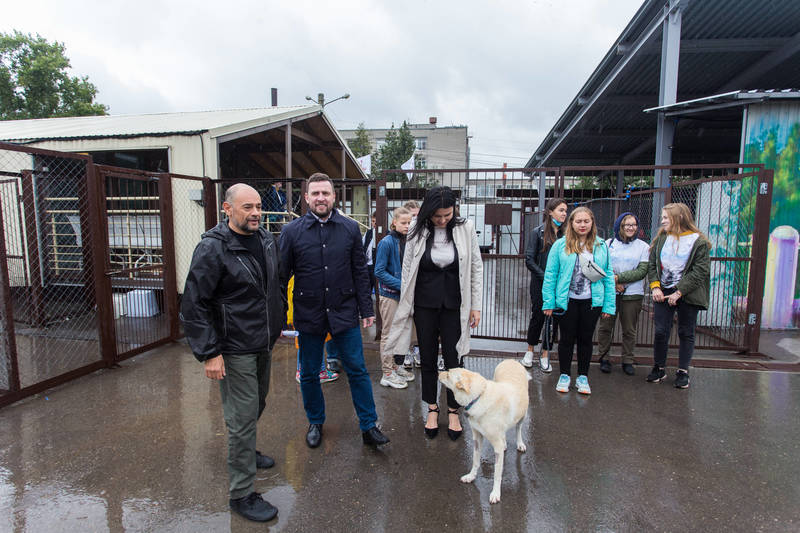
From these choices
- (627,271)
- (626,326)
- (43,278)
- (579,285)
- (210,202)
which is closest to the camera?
(579,285)

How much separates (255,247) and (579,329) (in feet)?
10.3

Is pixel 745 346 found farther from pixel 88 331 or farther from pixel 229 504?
pixel 88 331

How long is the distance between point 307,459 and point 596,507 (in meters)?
1.95

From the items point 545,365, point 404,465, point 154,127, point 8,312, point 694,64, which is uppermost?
point 694,64

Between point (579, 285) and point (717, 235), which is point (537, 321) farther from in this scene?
point (717, 235)

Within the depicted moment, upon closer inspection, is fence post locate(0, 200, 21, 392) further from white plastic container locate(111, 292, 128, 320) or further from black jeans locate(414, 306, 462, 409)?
black jeans locate(414, 306, 462, 409)

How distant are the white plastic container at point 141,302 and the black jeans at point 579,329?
6788 millimetres

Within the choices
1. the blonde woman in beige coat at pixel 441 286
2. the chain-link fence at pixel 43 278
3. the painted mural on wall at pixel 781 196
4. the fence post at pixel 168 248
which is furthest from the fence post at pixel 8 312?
the painted mural on wall at pixel 781 196

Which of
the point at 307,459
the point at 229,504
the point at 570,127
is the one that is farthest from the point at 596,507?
the point at 570,127

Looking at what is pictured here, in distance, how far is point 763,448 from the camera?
3.23 m

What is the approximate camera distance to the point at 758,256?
5.11m

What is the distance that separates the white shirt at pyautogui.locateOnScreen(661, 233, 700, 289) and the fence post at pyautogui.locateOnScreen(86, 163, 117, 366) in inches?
241

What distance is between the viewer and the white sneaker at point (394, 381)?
4.35 metres

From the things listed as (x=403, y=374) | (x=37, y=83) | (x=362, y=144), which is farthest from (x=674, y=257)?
(x=37, y=83)
